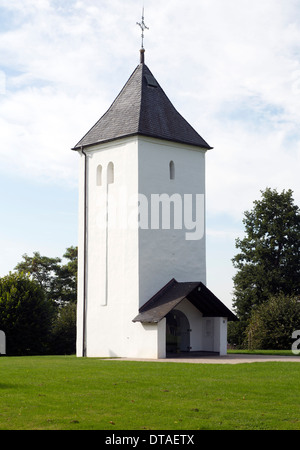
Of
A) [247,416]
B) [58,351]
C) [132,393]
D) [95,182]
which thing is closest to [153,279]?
[95,182]

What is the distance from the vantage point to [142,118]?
2981cm

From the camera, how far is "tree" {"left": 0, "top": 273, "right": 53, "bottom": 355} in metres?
34.5

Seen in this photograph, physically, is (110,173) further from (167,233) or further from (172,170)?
(167,233)

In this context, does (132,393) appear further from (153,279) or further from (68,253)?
(68,253)

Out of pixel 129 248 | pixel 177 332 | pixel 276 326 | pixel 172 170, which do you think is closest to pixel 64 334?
pixel 177 332

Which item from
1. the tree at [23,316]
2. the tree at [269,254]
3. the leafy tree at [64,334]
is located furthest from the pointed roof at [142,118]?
the tree at [269,254]

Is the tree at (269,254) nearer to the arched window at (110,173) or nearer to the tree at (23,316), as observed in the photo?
the tree at (23,316)

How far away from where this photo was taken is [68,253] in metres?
56.3

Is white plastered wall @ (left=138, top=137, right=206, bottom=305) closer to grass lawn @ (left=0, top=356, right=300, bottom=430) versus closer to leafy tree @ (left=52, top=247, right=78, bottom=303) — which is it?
grass lawn @ (left=0, top=356, right=300, bottom=430)

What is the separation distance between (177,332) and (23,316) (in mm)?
10055


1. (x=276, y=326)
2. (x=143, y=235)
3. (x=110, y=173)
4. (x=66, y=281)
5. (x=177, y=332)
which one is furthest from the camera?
(x=66, y=281)

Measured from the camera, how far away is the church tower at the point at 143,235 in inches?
1116

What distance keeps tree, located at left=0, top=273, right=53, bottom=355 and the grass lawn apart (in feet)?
53.4

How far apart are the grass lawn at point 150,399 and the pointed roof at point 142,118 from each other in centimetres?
1392
